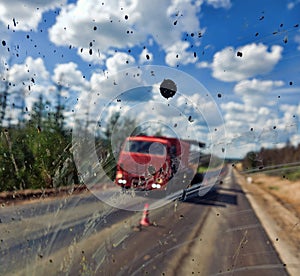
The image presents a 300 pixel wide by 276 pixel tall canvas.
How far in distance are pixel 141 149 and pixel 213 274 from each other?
186 centimetres

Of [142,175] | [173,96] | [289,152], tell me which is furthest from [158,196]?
[289,152]

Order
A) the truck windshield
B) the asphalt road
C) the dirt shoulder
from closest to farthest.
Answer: the truck windshield
the asphalt road
the dirt shoulder

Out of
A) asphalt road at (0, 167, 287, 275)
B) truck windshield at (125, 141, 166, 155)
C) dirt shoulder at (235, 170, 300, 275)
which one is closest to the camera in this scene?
truck windshield at (125, 141, 166, 155)

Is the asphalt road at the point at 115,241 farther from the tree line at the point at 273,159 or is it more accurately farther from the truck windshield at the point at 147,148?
the truck windshield at the point at 147,148

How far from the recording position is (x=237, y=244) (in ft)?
11.0

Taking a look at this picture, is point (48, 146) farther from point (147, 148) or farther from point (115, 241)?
point (115, 241)

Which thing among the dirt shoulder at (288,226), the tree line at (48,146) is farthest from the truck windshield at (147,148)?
the dirt shoulder at (288,226)

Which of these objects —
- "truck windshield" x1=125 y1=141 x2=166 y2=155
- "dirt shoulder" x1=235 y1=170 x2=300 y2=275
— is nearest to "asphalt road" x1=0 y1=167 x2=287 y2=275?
"dirt shoulder" x1=235 y1=170 x2=300 y2=275

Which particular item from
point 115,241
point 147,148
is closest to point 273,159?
point 147,148

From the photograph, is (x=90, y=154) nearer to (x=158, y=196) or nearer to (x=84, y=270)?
(x=158, y=196)

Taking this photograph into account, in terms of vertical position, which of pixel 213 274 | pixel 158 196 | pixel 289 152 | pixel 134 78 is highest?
pixel 134 78

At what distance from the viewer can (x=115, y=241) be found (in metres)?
4.55

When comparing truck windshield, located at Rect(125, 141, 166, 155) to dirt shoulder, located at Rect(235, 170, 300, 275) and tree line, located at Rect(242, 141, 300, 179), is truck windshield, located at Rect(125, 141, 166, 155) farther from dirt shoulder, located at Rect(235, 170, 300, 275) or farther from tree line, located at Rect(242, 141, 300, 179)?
dirt shoulder, located at Rect(235, 170, 300, 275)

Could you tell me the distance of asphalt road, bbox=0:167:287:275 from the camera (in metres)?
3.02
